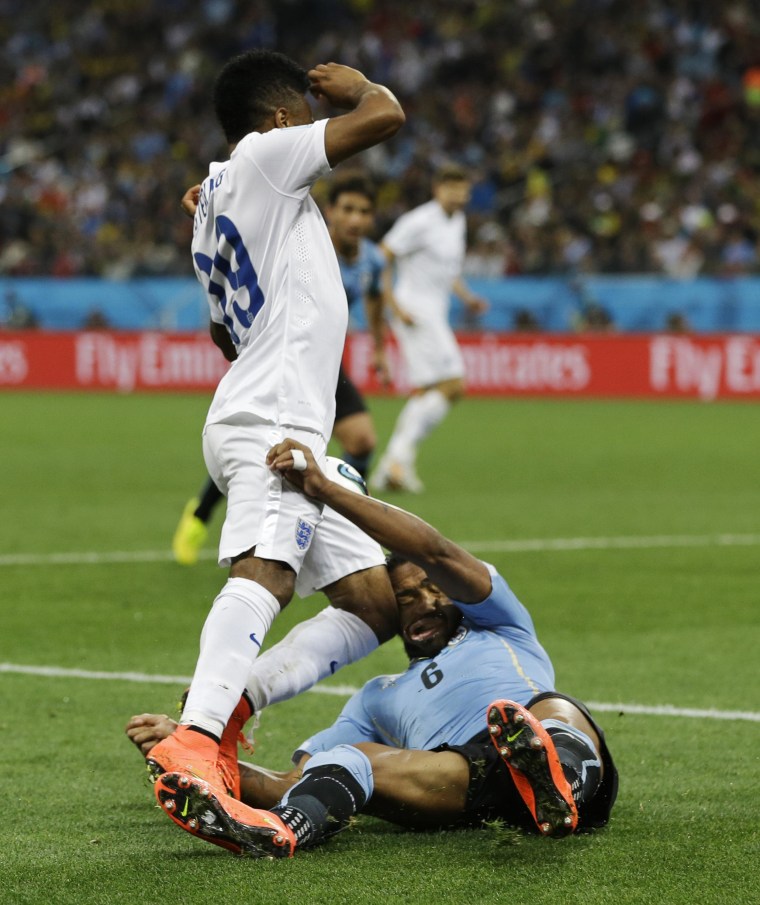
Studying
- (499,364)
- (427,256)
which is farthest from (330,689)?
(499,364)

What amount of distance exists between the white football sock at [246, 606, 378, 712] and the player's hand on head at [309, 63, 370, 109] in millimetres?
1494

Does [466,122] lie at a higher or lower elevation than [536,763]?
lower

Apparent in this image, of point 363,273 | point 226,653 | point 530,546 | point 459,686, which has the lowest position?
point 530,546

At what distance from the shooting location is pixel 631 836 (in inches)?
163

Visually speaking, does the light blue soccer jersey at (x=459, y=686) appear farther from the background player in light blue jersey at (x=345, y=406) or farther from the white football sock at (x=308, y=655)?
the background player in light blue jersey at (x=345, y=406)

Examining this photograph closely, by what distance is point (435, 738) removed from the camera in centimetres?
439

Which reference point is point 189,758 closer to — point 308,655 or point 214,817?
point 214,817

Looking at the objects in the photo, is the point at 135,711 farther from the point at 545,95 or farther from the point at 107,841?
the point at 545,95

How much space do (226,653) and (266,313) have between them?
0.98 m

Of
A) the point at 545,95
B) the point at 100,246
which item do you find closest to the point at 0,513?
the point at 100,246

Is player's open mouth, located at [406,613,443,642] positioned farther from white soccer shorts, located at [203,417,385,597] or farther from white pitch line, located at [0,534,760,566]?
white pitch line, located at [0,534,760,566]

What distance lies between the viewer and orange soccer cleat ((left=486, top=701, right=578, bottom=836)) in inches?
150

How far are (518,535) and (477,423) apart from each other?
33.7ft

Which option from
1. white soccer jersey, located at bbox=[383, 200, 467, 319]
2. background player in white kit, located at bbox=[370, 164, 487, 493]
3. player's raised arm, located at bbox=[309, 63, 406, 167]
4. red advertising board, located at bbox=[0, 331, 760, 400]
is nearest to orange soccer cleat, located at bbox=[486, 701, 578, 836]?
player's raised arm, located at bbox=[309, 63, 406, 167]
